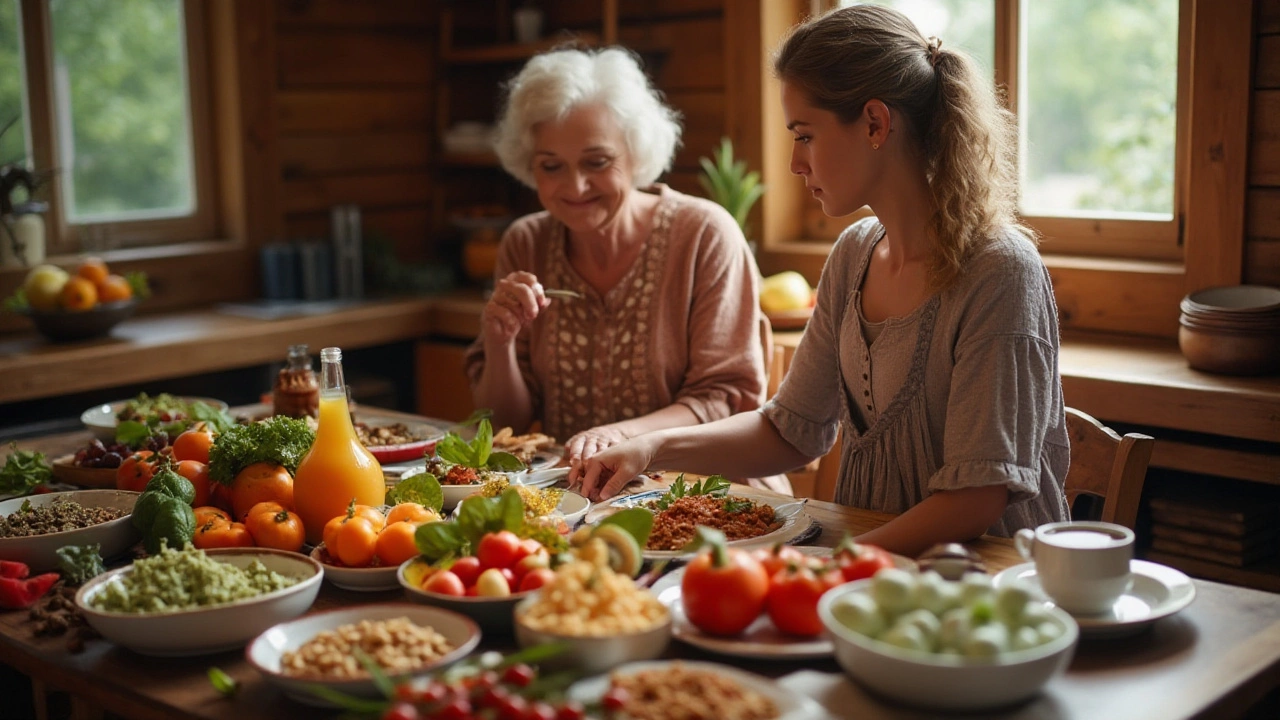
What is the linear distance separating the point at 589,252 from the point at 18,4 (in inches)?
79.8

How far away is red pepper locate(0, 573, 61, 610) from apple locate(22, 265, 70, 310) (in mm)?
1874

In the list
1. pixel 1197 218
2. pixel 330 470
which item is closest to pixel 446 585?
pixel 330 470

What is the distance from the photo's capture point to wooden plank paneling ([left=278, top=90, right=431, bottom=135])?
410 centimetres

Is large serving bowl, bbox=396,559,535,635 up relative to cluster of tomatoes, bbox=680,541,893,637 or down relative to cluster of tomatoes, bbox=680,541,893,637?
down

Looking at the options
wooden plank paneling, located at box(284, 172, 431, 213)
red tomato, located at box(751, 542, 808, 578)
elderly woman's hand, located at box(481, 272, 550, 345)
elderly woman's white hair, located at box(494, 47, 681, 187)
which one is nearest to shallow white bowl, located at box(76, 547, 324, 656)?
red tomato, located at box(751, 542, 808, 578)

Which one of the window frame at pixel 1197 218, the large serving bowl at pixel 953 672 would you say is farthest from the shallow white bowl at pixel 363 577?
the window frame at pixel 1197 218

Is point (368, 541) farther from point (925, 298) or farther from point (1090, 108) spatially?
point (1090, 108)

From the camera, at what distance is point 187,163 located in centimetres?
403

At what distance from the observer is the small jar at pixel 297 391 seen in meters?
2.27

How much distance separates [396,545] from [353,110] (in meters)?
3.00

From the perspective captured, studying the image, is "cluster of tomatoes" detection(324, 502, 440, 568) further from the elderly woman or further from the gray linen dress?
the elderly woman

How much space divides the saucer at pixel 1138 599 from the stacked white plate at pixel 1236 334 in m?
1.19

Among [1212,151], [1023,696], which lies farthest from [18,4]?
[1023,696]

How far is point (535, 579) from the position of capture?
1387mm
